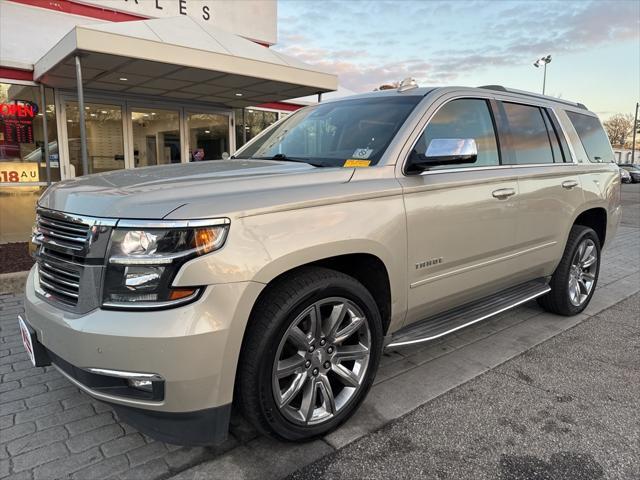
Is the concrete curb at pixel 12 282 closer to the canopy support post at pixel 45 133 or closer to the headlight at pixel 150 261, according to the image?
the headlight at pixel 150 261

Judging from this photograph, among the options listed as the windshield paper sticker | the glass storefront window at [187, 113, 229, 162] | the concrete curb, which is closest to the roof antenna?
the windshield paper sticker

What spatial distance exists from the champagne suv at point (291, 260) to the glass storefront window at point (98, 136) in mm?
7641

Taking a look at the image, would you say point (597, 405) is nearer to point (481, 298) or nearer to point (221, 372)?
point (481, 298)

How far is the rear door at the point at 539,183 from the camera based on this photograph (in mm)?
3715

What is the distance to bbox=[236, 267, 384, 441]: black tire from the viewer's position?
2.19 meters

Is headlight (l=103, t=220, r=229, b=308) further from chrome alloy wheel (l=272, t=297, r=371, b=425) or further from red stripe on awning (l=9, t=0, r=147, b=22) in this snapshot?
red stripe on awning (l=9, t=0, r=147, b=22)

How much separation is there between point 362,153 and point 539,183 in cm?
174

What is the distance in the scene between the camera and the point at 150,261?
6.48 feet

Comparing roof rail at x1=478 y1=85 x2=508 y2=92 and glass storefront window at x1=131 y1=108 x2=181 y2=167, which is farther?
glass storefront window at x1=131 y1=108 x2=181 y2=167

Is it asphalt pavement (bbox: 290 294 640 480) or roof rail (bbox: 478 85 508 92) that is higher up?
roof rail (bbox: 478 85 508 92)

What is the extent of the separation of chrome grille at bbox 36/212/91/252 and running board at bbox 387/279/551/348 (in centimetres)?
181

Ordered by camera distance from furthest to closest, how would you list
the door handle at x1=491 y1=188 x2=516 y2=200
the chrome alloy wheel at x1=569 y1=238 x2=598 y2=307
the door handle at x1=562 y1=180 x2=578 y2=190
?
the chrome alloy wheel at x1=569 y1=238 x2=598 y2=307, the door handle at x1=562 y1=180 x2=578 y2=190, the door handle at x1=491 y1=188 x2=516 y2=200

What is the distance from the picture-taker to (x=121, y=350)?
196 centimetres

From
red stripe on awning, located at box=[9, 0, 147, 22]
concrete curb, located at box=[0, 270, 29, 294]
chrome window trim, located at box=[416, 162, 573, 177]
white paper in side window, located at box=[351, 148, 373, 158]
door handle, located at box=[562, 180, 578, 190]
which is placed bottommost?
concrete curb, located at box=[0, 270, 29, 294]
